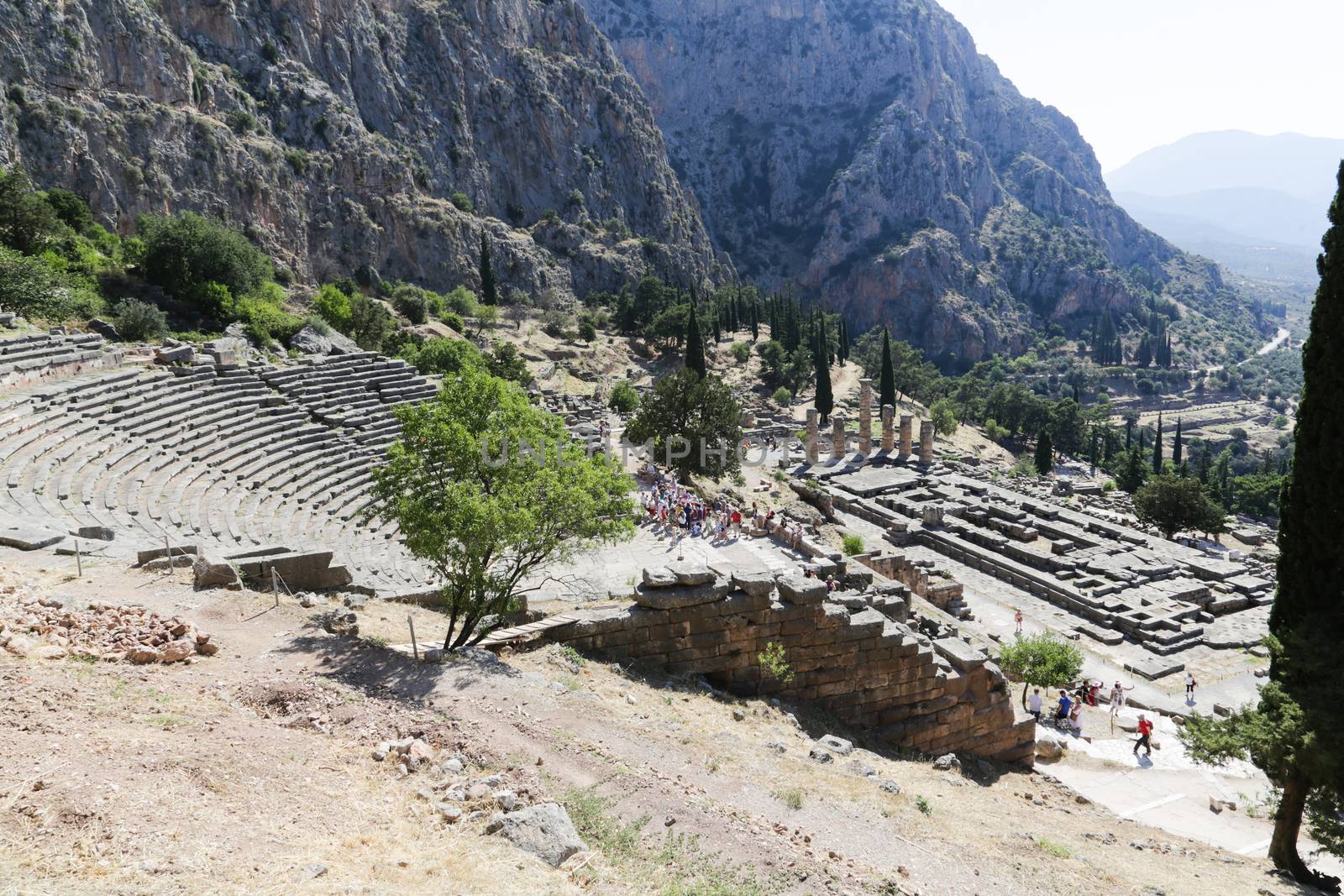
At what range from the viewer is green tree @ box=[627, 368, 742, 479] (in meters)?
32.9

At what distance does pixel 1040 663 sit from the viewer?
63.5ft

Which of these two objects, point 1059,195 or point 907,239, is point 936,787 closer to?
point 907,239

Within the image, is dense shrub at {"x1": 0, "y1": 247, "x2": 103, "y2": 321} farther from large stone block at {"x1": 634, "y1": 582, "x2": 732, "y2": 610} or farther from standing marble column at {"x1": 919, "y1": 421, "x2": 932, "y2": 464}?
standing marble column at {"x1": 919, "y1": 421, "x2": 932, "y2": 464}

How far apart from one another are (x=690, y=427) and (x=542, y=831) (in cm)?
2687

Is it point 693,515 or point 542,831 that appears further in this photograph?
point 693,515

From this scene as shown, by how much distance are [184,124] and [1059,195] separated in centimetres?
18031

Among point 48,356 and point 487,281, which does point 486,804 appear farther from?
point 487,281

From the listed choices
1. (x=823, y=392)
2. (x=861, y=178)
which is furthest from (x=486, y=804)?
(x=861, y=178)

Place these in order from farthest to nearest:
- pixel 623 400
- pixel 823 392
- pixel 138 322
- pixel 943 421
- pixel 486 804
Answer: pixel 943 421 → pixel 823 392 → pixel 623 400 → pixel 138 322 → pixel 486 804

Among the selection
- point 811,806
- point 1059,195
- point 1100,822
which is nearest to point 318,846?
point 811,806

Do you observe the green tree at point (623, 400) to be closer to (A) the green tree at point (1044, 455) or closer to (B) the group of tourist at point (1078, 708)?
(B) the group of tourist at point (1078, 708)

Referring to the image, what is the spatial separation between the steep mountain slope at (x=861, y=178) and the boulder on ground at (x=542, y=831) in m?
145

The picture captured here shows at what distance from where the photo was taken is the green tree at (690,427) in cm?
3294

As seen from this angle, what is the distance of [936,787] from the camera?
36.1 ft
